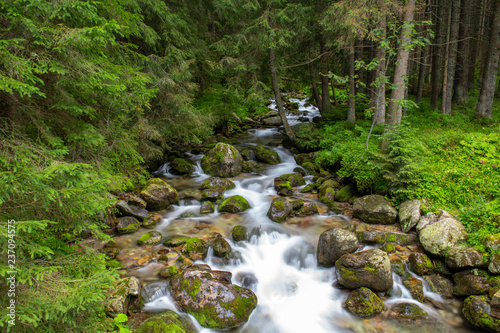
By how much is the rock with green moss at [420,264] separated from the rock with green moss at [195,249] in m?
5.04

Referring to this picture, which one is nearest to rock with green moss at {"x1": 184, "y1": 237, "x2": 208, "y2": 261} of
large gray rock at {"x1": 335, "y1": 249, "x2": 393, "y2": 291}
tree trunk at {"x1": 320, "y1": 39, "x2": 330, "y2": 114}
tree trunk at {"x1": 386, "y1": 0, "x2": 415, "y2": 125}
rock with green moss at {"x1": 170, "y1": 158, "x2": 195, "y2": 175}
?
large gray rock at {"x1": 335, "y1": 249, "x2": 393, "y2": 291}

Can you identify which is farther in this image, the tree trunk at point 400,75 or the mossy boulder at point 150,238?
the tree trunk at point 400,75

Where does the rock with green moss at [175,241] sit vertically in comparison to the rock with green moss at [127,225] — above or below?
below

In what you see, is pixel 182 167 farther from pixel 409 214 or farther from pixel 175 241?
pixel 409 214

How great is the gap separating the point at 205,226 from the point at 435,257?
6191mm

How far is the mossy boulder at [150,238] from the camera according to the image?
23.8ft

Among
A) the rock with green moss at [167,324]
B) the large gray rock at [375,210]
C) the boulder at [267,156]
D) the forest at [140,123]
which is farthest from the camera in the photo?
the boulder at [267,156]

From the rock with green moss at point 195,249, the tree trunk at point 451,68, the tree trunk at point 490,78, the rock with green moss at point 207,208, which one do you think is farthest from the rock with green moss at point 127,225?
the tree trunk at point 490,78

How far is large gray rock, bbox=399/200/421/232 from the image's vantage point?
720cm

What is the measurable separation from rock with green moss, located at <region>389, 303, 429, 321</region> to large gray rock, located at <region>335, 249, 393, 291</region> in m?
0.41

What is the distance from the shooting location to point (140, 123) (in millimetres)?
8719

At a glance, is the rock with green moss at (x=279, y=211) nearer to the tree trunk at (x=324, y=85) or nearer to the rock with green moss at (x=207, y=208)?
the rock with green moss at (x=207, y=208)

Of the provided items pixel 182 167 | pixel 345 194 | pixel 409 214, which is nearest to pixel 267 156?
pixel 182 167

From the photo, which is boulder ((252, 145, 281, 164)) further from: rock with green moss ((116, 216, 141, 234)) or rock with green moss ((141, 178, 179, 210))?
rock with green moss ((116, 216, 141, 234))
